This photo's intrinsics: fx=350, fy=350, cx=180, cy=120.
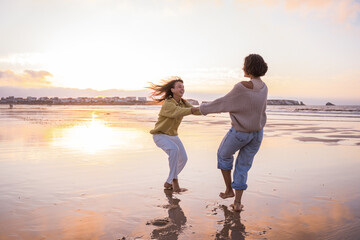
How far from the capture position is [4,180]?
5906 mm

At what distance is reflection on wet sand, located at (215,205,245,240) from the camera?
3.58 meters

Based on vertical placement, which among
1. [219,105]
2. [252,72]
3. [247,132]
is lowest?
[247,132]

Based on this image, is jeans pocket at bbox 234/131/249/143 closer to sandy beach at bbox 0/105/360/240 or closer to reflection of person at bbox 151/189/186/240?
sandy beach at bbox 0/105/360/240

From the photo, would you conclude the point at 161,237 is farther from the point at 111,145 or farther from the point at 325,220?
the point at 111,145

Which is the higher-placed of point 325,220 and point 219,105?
point 219,105

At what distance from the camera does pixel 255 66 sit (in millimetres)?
4438

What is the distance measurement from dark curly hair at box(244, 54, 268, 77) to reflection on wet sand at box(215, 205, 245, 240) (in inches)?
70.0

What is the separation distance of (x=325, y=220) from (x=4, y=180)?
501 cm

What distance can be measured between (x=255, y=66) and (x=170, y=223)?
219cm

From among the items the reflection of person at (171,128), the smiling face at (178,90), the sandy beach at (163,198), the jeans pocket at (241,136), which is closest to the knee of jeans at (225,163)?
the jeans pocket at (241,136)

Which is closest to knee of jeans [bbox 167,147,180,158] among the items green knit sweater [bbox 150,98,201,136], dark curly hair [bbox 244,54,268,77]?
green knit sweater [bbox 150,98,201,136]

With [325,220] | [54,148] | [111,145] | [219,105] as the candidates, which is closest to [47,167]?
[54,148]

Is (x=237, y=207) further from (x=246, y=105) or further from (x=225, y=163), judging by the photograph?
(x=246, y=105)

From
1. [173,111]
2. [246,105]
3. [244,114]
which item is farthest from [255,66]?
[173,111]
